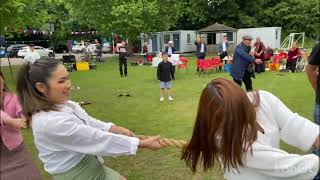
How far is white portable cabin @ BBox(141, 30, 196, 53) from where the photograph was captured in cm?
4150

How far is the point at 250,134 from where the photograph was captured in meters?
2.03

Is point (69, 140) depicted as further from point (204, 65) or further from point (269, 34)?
point (269, 34)

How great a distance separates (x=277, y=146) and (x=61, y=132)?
1.22m

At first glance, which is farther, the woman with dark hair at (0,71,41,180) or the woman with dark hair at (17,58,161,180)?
the woman with dark hair at (0,71,41,180)

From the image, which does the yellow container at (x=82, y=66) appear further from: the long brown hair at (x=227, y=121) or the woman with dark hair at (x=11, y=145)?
the long brown hair at (x=227, y=121)

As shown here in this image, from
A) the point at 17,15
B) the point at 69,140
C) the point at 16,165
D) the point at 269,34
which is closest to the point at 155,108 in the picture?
the point at 16,165

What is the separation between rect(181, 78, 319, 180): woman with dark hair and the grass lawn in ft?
12.6

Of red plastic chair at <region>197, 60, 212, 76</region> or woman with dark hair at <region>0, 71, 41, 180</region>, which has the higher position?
woman with dark hair at <region>0, 71, 41, 180</region>

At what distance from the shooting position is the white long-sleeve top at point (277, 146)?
202 centimetres

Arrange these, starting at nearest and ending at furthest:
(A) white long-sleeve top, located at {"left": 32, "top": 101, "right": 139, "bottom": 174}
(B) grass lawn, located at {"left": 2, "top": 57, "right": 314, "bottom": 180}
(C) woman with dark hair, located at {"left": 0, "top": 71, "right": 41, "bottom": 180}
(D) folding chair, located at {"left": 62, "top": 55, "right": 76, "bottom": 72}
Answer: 1. (A) white long-sleeve top, located at {"left": 32, "top": 101, "right": 139, "bottom": 174}
2. (C) woman with dark hair, located at {"left": 0, "top": 71, "right": 41, "bottom": 180}
3. (B) grass lawn, located at {"left": 2, "top": 57, "right": 314, "bottom": 180}
4. (D) folding chair, located at {"left": 62, "top": 55, "right": 76, "bottom": 72}

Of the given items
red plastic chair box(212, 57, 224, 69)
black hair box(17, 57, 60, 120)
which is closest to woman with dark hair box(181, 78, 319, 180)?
black hair box(17, 57, 60, 120)

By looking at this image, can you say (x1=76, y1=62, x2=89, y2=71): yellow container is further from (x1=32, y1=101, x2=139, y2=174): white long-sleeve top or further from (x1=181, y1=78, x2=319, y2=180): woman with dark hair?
(x1=181, y1=78, x2=319, y2=180): woman with dark hair

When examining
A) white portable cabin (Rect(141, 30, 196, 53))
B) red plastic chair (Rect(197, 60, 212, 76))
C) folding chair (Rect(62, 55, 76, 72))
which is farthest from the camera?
white portable cabin (Rect(141, 30, 196, 53))

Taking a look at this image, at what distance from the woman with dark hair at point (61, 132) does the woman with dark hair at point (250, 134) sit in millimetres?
651
